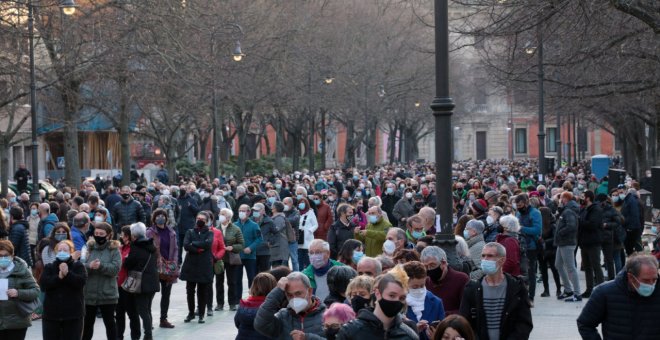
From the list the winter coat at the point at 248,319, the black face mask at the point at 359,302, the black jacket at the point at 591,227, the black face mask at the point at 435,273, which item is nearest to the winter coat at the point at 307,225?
the black jacket at the point at 591,227

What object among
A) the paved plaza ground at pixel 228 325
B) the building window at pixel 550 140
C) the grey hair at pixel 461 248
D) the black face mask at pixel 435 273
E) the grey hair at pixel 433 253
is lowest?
the paved plaza ground at pixel 228 325

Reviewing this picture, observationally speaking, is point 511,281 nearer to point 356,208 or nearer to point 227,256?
point 227,256

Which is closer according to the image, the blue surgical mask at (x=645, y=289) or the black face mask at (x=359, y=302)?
the blue surgical mask at (x=645, y=289)

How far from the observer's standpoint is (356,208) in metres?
19.9

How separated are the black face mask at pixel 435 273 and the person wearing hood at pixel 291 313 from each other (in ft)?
4.65

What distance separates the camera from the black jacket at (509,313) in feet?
27.7

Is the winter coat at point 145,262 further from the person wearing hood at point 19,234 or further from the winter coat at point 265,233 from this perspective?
the winter coat at point 265,233

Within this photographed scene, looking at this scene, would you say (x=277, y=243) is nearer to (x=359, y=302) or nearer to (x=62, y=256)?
(x=62, y=256)

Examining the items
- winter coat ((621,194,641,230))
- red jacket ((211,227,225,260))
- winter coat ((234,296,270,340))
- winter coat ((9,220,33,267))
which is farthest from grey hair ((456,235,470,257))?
winter coat ((621,194,641,230))

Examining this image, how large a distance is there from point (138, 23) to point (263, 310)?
1813 centimetres

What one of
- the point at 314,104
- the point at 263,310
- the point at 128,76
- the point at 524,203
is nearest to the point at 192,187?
the point at 128,76

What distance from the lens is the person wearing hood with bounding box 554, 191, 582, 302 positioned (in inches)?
673

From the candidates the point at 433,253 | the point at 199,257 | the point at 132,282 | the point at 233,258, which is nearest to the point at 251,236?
the point at 233,258

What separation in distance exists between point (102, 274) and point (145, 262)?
1.02 metres
